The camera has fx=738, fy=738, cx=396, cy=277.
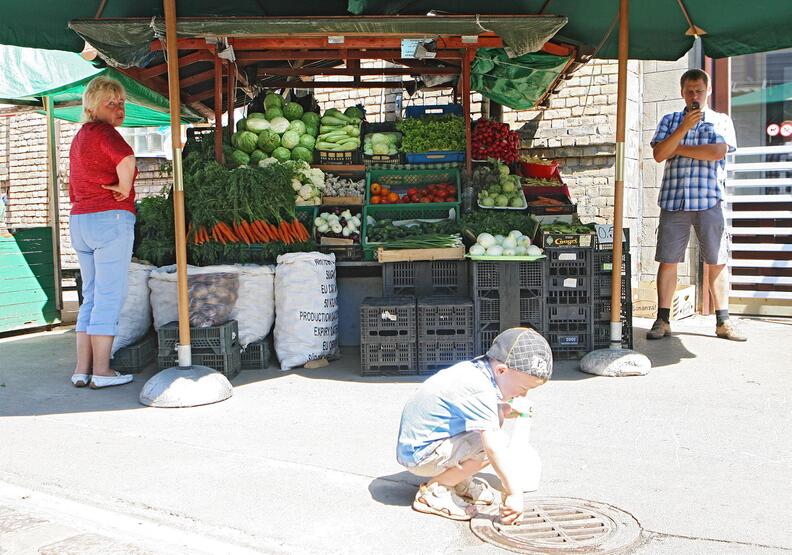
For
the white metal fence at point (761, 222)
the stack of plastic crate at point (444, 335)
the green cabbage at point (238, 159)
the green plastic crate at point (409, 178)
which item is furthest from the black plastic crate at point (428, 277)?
the white metal fence at point (761, 222)

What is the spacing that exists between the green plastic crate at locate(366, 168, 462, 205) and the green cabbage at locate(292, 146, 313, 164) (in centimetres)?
69

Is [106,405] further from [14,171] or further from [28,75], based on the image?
[14,171]

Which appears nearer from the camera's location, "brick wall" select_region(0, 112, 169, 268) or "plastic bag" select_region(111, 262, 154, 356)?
"plastic bag" select_region(111, 262, 154, 356)

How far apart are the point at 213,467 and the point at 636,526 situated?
7.46 ft

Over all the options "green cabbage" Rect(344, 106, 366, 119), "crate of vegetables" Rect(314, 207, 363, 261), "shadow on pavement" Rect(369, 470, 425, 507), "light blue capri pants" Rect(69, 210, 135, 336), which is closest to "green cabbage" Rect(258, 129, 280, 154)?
"crate of vegetables" Rect(314, 207, 363, 261)

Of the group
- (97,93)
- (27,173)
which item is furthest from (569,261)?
(27,173)

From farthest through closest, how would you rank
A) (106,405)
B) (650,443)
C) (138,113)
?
(138,113), (106,405), (650,443)

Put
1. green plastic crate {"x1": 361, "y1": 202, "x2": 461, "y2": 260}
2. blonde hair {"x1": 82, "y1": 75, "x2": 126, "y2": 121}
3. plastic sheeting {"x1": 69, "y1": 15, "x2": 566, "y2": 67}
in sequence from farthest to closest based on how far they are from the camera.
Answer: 1. green plastic crate {"x1": 361, "y1": 202, "x2": 461, "y2": 260}
2. plastic sheeting {"x1": 69, "y1": 15, "x2": 566, "y2": 67}
3. blonde hair {"x1": 82, "y1": 75, "x2": 126, "y2": 121}

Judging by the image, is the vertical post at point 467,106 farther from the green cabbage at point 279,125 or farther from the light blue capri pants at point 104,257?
the light blue capri pants at point 104,257

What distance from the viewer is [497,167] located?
27.2ft

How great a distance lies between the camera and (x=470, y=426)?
3211mm

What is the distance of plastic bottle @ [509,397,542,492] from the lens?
3.42 m

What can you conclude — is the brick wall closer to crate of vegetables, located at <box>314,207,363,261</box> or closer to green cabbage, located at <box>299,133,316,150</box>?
green cabbage, located at <box>299,133,316,150</box>

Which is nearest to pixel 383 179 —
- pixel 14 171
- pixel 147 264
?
pixel 147 264
